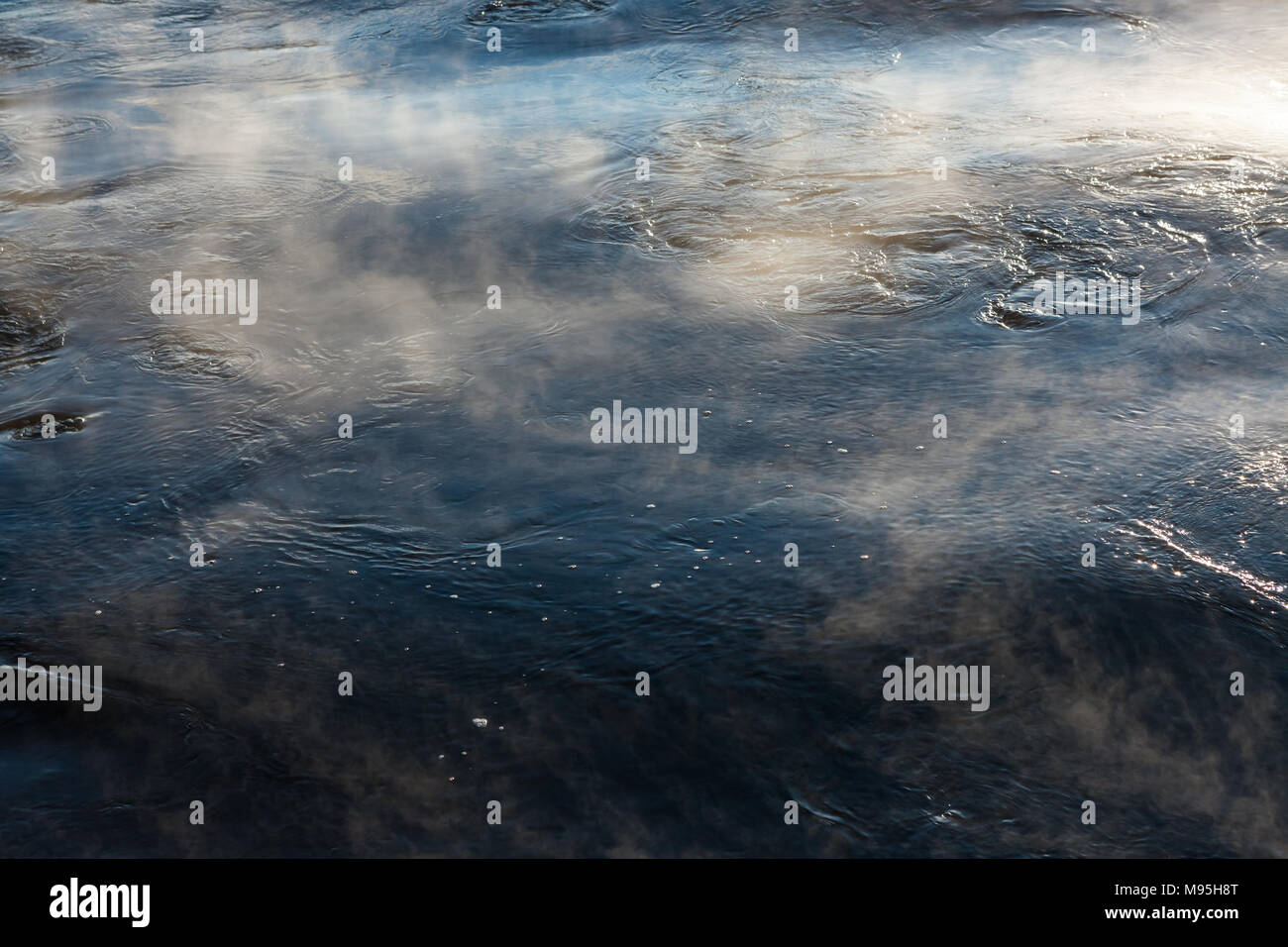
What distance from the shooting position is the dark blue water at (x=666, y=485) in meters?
3.44

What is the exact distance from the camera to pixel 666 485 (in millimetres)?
4656

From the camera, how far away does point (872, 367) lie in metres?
5.37

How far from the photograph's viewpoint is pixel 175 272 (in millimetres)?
6691

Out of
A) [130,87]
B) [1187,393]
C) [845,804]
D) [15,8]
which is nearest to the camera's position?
→ [845,804]

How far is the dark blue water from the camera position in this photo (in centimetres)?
344
